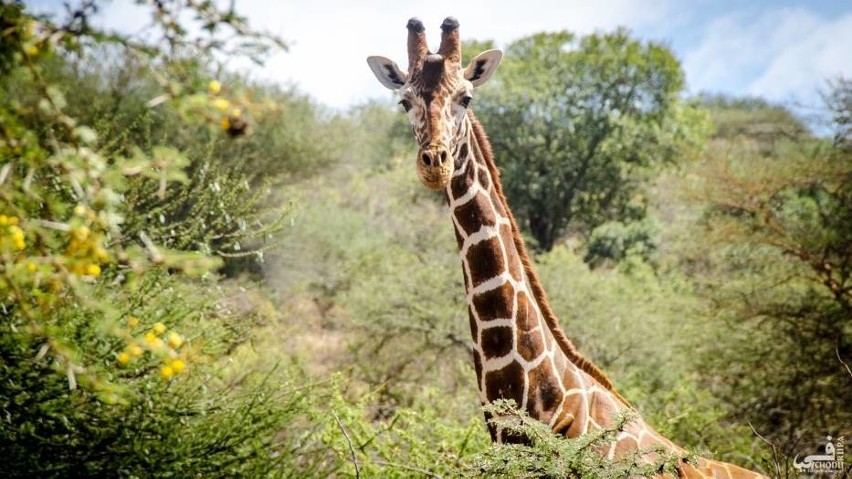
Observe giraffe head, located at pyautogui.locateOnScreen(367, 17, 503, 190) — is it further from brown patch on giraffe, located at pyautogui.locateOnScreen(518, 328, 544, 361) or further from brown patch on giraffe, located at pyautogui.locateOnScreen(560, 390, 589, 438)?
brown patch on giraffe, located at pyautogui.locateOnScreen(560, 390, 589, 438)

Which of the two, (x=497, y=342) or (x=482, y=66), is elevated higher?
(x=482, y=66)

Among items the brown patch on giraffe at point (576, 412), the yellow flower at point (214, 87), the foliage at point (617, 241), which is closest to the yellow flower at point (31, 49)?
the yellow flower at point (214, 87)

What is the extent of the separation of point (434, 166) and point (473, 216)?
578 mm

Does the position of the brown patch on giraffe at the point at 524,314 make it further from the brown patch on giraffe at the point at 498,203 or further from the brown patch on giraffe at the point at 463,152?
the brown patch on giraffe at the point at 463,152

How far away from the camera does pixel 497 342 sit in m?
3.59

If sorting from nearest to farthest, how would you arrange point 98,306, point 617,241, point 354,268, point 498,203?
point 98,306 < point 498,203 < point 354,268 < point 617,241

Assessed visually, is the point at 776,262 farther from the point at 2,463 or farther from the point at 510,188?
the point at 510,188

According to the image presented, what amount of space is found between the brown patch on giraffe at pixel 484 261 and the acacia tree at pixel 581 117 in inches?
673

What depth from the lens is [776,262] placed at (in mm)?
9961

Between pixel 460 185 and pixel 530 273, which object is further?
pixel 530 273

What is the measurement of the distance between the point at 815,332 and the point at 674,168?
12505mm

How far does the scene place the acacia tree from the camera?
20.3 metres

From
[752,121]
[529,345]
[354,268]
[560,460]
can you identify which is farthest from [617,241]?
[560,460]

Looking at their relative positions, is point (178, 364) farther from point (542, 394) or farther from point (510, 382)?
point (542, 394)
